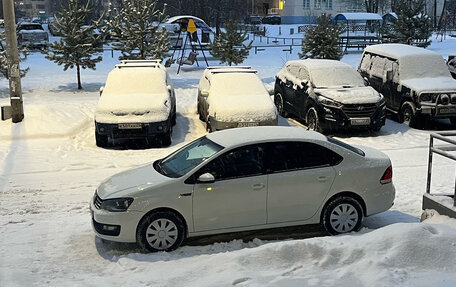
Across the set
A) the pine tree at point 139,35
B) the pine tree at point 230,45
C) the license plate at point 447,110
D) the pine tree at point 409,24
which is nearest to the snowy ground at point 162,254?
the license plate at point 447,110

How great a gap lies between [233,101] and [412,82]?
5.31m

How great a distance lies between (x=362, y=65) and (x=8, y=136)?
35.2 ft

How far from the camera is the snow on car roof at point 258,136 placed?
713cm

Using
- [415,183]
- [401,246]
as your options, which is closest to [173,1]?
[415,183]

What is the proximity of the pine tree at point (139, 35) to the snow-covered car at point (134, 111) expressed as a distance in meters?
8.18

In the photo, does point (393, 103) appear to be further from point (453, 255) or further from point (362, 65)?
point (453, 255)

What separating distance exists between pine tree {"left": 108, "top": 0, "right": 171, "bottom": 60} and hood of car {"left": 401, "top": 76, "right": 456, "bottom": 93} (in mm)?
10226

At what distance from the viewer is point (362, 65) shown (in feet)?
59.0

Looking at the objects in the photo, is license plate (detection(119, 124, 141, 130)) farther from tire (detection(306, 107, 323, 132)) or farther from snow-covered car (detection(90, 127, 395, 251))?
snow-covered car (detection(90, 127, 395, 251))

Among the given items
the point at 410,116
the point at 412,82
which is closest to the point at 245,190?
the point at 410,116

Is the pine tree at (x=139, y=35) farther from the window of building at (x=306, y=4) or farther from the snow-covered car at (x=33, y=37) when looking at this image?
the window of building at (x=306, y=4)

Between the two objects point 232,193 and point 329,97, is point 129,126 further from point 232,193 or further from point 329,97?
point 232,193

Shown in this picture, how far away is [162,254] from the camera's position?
6594 mm

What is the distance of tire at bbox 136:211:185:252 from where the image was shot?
21.7 feet
